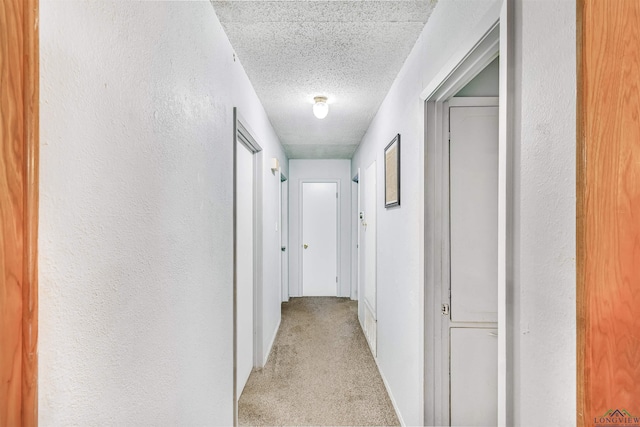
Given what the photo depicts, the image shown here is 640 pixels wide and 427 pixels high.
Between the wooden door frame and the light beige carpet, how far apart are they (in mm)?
2056

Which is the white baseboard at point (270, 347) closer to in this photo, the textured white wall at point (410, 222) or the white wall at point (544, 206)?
the textured white wall at point (410, 222)

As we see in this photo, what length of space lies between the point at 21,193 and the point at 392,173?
2206 mm

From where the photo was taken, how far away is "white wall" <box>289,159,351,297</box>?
552 centimetres

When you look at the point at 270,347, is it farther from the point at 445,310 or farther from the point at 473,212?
the point at 473,212

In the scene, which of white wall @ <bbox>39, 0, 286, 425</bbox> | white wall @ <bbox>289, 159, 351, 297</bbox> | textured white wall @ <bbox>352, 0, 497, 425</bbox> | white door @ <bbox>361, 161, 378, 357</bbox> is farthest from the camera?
white wall @ <bbox>289, 159, 351, 297</bbox>

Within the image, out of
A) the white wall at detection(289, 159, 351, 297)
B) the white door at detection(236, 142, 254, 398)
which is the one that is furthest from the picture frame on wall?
the white wall at detection(289, 159, 351, 297)

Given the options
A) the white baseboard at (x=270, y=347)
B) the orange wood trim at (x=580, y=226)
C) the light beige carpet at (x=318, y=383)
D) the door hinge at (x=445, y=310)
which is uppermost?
the orange wood trim at (x=580, y=226)

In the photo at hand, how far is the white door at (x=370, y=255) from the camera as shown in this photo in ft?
10.7

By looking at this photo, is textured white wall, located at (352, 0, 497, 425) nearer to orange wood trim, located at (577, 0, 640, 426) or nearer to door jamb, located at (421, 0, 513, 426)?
door jamb, located at (421, 0, 513, 426)

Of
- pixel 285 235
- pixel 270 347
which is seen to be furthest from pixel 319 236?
pixel 270 347

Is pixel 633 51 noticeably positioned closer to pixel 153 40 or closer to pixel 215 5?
pixel 153 40

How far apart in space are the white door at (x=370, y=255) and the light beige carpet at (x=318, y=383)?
0.70ft

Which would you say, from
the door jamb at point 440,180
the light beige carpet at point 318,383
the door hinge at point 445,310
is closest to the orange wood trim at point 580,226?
the door jamb at point 440,180

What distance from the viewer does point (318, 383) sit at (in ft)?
8.87
